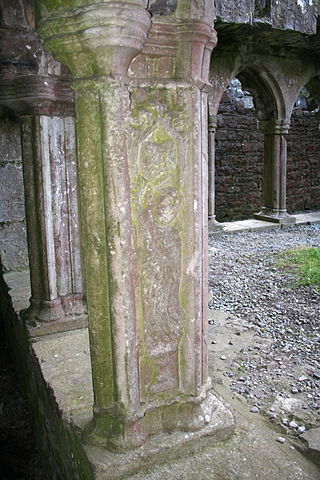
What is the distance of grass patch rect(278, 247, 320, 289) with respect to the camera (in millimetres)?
4441

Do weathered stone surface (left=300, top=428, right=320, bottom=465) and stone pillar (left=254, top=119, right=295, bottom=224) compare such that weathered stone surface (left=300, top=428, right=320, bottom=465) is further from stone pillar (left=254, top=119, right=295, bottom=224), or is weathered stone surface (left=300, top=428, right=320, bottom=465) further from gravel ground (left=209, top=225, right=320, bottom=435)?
stone pillar (left=254, top=119, right=295, bottom=224)

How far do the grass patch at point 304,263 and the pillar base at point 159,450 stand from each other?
2.89 m

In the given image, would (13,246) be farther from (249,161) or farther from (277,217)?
(249,161)

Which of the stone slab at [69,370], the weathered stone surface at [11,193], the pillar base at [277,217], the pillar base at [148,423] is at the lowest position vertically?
the stone slab at [69,370]

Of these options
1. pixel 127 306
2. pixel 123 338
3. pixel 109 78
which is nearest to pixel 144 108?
pixel 109 78

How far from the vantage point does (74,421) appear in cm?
171

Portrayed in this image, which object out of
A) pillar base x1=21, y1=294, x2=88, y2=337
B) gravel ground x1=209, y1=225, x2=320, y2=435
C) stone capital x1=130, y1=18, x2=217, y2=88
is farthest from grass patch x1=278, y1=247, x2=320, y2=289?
stone capital x1=130, y1=18, x2=217, y2=88

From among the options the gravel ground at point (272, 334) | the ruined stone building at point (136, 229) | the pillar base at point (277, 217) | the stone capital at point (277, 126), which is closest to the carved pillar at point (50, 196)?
the ruined stone building at point (136, 229)

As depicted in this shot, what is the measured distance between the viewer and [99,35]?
1.21 m

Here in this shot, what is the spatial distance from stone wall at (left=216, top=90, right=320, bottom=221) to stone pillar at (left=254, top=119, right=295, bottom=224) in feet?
6.60

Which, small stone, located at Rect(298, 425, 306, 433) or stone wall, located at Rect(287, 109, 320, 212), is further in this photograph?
stone wall, located at Rect(287, 109, 320, 212)

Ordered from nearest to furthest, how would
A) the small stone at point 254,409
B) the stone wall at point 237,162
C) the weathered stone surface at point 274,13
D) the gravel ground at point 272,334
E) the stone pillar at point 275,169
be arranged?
the small stone at point 254,409, the gravel ground at point 272,334, the weathered stone surface at point 274,13, the stone pillar at point 275,169, the stone wall at point 237,162

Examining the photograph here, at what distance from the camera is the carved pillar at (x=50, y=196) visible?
8.55 ft

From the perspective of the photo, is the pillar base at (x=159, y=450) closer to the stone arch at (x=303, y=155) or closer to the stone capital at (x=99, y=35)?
the stone capital at (x=99, y=35)
